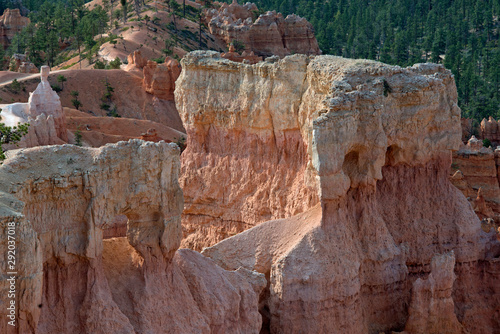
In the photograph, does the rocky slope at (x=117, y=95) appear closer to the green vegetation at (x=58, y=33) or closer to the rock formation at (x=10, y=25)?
the green vegetation at (x=58, y=33)

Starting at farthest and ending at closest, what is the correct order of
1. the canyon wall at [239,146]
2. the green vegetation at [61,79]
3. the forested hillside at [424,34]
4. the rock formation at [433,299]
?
the forested hillside at [424,34], the green vegetation at [61,79], the canyon wall at [239,146], the rock formation at [433,299]

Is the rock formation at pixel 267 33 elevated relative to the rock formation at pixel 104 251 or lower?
elevated

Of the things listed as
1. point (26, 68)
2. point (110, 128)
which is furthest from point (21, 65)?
point (110, 128)

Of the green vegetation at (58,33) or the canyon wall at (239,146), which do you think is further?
the green vegetation at (58,33)

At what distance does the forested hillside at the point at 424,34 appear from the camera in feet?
255

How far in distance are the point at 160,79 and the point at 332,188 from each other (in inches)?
1480

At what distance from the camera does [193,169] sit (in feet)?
96.5

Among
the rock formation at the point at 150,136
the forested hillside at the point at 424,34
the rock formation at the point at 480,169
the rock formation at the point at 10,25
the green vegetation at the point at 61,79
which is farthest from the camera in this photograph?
the rock formation at the point at 10,25

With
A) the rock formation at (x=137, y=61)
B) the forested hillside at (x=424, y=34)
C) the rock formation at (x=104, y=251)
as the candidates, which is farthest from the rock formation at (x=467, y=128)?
the rock formation at (x=104, y=251)

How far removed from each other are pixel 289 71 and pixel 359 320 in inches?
292

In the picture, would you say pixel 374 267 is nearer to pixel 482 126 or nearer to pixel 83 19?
pixel 482 126

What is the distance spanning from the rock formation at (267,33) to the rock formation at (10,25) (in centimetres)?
2053

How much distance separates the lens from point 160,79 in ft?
195

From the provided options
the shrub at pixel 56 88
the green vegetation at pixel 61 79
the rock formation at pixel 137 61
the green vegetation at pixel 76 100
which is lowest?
the green vegetation at pixel 76 100
